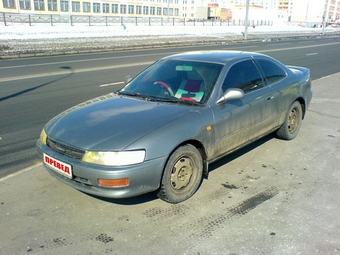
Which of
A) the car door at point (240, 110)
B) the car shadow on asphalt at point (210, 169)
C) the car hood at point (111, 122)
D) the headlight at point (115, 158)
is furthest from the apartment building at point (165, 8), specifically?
the headlight at point (115, 158)

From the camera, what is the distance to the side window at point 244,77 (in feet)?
14.7

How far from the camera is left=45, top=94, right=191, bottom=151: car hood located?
3406 mm

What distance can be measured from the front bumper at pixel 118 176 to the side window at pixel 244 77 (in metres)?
1.53

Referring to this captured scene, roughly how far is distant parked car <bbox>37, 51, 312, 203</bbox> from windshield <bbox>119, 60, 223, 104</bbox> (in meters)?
0.01

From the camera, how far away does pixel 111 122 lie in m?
3.70

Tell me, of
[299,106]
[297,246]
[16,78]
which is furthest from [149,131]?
[16,78]

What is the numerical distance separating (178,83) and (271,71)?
1.72 meters

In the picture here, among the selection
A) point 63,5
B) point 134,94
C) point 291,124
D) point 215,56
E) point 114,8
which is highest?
point 63,5

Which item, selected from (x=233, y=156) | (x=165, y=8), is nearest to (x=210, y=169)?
(x=233, y=156)

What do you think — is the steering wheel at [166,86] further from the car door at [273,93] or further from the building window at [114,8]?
the building window at [114,8]

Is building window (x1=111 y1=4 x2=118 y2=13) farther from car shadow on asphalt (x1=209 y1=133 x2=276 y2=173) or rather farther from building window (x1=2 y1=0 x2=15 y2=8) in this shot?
car shadow on asphalt (x1=209 y1=133 x2=276 y2=173)

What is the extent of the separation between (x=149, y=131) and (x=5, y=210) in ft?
5.81

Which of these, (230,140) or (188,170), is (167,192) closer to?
(188,170)

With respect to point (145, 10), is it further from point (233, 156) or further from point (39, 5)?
point (233, 156)
